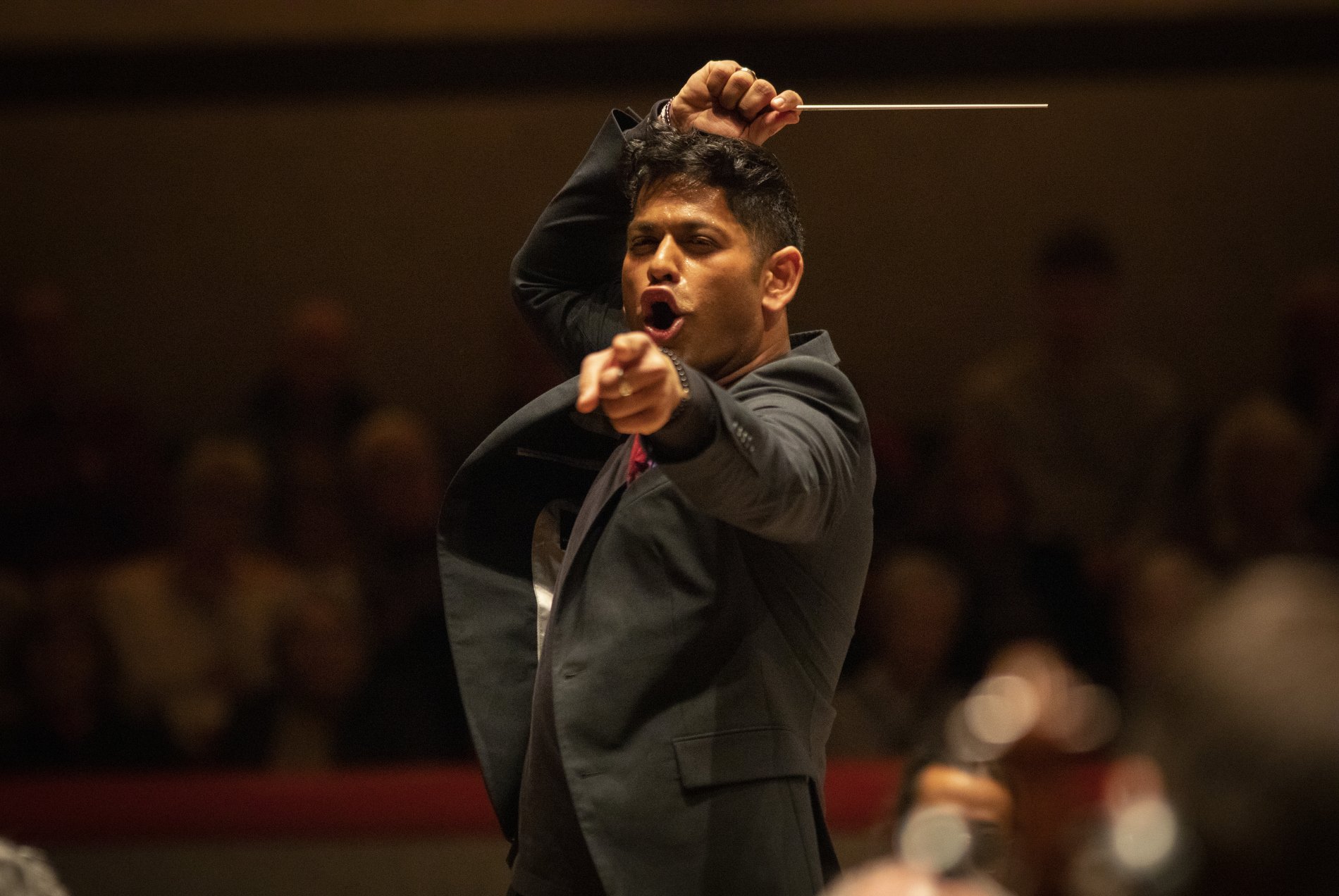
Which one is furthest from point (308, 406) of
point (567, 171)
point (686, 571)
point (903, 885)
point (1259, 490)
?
point (903, 885)

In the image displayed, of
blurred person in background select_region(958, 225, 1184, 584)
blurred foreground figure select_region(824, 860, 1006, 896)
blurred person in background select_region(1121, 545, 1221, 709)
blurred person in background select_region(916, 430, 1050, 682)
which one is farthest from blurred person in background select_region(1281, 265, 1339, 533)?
blurred foreground figure select_region(824, 860, 1006, 896)

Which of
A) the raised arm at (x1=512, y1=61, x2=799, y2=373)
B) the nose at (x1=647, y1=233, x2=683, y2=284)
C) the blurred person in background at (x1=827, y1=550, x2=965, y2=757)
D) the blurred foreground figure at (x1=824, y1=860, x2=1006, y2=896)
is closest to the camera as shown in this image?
the blurred foreground figure at (x1=824, y1=860, x2=1006, y2=896)

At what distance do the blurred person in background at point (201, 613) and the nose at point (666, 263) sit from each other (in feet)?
6.13

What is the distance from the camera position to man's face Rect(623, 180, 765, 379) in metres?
1.56

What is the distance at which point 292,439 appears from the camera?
3.57m

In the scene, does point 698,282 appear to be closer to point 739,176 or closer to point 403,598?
point 739,176

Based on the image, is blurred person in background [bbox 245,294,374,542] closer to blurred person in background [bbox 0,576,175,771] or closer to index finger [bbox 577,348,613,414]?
blurred person in background [bbox 0,576,175,771]

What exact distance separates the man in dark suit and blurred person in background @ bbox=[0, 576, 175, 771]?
164 centimetres

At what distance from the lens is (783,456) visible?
1.32 m

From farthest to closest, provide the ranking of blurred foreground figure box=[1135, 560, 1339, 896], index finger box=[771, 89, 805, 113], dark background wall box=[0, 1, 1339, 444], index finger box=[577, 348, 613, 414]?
dark background wall box=[0, 1, 1339, 444]
index finger box=[771, 89, 805, 113]
index finger box=[577, 348, 613, 414]
blurred foreground figure box=[1135, 560, 1339, 896]

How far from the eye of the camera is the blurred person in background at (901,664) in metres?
3.04

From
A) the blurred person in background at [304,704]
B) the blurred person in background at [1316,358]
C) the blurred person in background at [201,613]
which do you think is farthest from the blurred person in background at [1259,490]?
the blurred person in background at [201,613]

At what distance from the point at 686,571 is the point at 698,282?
0.91 feet

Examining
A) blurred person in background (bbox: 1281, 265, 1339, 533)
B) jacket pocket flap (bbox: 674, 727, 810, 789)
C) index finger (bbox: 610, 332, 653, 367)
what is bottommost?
blurred person in background (bbox: 1281, 265, 1339, 533)
